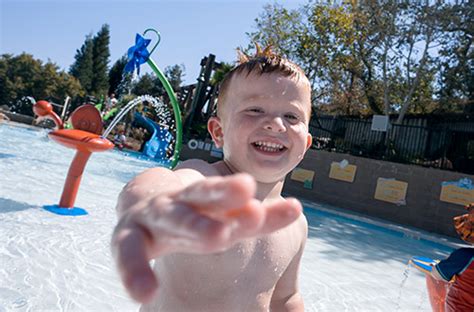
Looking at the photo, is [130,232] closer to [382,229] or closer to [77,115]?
[77,115]

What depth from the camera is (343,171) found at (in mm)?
11297

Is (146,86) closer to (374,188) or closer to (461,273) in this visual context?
(374,188)

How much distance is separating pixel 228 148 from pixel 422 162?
10636 millimetres

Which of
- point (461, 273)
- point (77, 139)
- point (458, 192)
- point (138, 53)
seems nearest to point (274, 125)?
point (461, 273)

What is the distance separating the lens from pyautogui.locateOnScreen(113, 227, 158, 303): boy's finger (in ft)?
1.55

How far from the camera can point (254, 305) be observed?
1330mm

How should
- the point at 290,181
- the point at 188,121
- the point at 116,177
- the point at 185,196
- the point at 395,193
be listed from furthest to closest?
the point at 188,121 → the point at 290,181 → the point at 395,193 → the point at 116,177 → the point at 185,196

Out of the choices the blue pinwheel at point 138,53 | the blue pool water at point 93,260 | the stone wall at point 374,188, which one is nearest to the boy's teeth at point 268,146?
the blue pool water at point 93,260

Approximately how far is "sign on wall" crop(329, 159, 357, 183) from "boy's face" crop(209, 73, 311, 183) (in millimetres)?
10223

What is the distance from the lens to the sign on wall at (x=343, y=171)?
11102 millimetres

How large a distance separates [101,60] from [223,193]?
58.6m

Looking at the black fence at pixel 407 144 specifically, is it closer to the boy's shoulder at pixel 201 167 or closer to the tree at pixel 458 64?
the tree at pixel 458 64

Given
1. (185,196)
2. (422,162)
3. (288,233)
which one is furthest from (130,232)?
(422,162)

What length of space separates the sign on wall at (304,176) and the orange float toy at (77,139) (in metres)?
8.56
